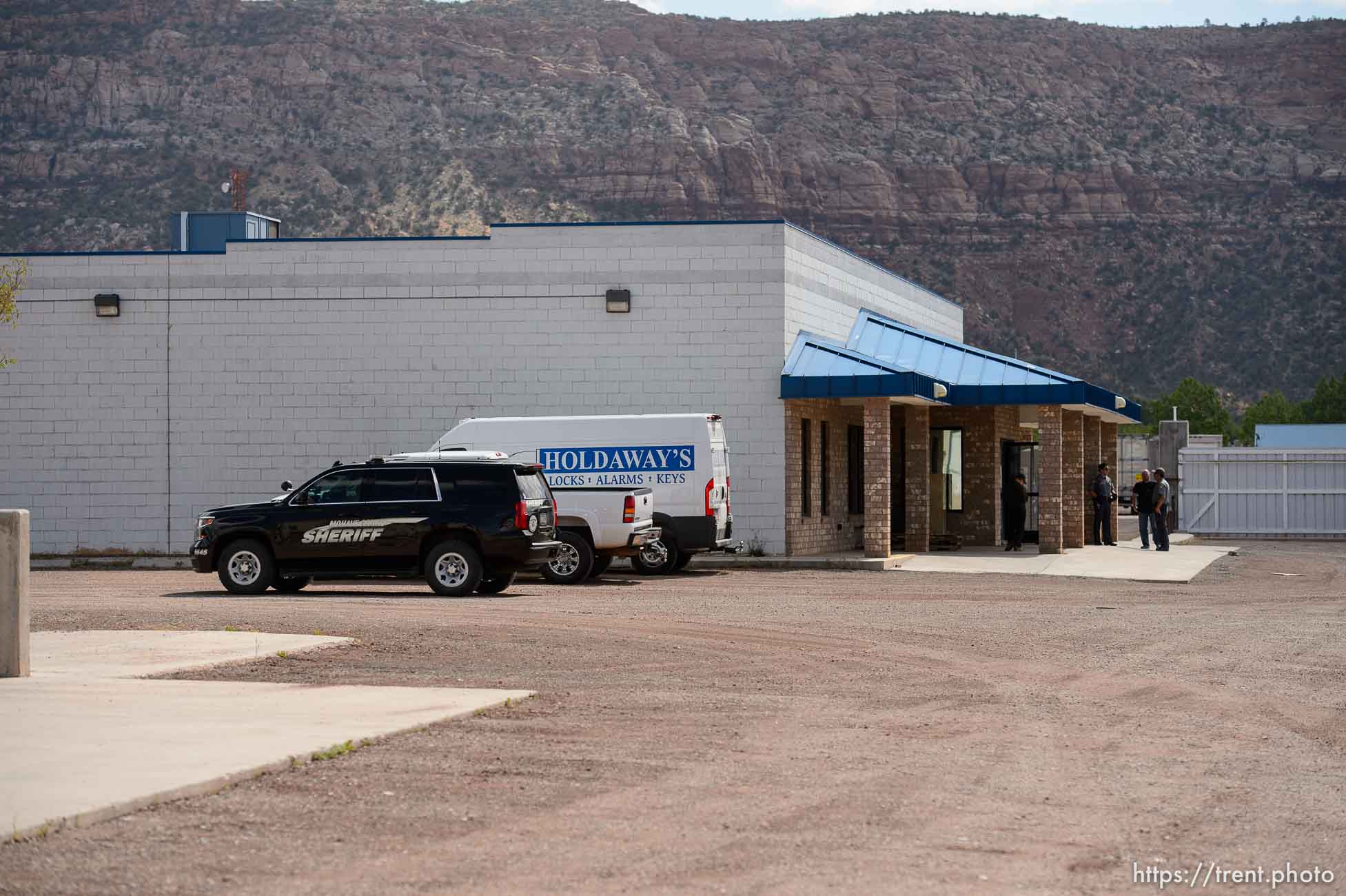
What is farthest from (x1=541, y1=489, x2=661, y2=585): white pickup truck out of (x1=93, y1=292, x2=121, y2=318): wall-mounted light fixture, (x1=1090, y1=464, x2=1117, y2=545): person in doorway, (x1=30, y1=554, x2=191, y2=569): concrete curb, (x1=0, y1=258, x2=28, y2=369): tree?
(x1=1090, y1=464, x2=1117, y2=545): person in doorway

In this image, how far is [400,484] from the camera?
21.6 m

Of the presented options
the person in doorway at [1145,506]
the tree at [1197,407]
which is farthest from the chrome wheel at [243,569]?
the tree at [1197,407]

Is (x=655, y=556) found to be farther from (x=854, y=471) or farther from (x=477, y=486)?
(x=854, y=471)

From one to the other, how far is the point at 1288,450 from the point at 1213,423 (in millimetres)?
40401

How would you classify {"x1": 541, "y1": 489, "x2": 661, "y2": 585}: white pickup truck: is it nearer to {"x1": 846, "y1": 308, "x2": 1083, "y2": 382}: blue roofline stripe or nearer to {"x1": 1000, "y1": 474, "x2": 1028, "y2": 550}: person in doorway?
{"x1": 1000, "y1": 474, "x2": 1028, "y2": 550}: person in doorway

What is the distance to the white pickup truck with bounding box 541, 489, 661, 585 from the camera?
23.9 meters

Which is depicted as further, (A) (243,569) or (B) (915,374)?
(B) (915,374)

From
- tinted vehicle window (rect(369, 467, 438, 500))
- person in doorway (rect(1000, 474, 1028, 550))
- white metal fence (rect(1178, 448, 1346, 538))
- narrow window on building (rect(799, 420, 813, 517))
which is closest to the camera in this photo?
tinted vehicle window (rect(369, 467, 438, 500))

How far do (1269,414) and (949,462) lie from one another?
2236 inches

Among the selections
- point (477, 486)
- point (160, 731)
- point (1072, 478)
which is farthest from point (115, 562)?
point (160, 731)

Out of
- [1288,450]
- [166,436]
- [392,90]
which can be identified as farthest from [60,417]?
[392,90]

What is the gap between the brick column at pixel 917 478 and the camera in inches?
1293

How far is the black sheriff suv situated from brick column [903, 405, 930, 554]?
12.9 meters

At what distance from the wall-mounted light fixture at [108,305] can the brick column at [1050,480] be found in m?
18.0
